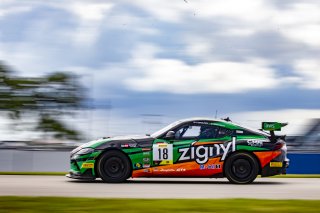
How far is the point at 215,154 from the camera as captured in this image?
43.9ft

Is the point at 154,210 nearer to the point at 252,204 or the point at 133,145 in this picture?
the point at 252,204

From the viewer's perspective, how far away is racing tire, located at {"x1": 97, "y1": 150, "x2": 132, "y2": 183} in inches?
516

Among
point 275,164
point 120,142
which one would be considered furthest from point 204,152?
point 120,142

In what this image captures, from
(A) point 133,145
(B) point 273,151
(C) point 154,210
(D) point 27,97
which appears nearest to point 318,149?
(B) point 273,151

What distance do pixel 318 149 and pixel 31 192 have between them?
13.7 m

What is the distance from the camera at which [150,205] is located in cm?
825

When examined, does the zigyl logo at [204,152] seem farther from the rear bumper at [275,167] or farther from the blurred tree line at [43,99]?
the blurred tree line at [43,99]

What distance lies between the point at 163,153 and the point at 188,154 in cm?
52

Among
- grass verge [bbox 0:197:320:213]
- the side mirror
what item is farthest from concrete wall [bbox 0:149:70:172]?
grass verge [bbox 0:197:320:213]

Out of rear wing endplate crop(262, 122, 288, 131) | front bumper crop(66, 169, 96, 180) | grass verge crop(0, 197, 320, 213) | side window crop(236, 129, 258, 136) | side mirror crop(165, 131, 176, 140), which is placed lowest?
grass verge crop(0, 197, 320, 213)

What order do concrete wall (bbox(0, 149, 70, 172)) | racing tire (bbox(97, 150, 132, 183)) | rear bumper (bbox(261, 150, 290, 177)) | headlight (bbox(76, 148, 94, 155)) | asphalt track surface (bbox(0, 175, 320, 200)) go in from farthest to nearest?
concrete wall (bbox(0, 149, 70, 172))
rear bumper (bbox(261, 150, 290, 177))
headlight (bbox(76, 148, 94, 155))
racing tire (bbox(97, 150, 132, 183))
asphalt track surface (bbox(0, 175, 320, 200))

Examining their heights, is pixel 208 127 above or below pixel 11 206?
above

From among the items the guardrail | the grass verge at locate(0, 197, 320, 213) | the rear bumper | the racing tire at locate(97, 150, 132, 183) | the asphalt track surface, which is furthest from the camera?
the guardrail

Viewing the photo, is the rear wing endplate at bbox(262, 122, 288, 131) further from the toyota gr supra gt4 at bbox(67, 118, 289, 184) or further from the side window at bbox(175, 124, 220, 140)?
the side window at bbox(175, 124, 220, 140)
